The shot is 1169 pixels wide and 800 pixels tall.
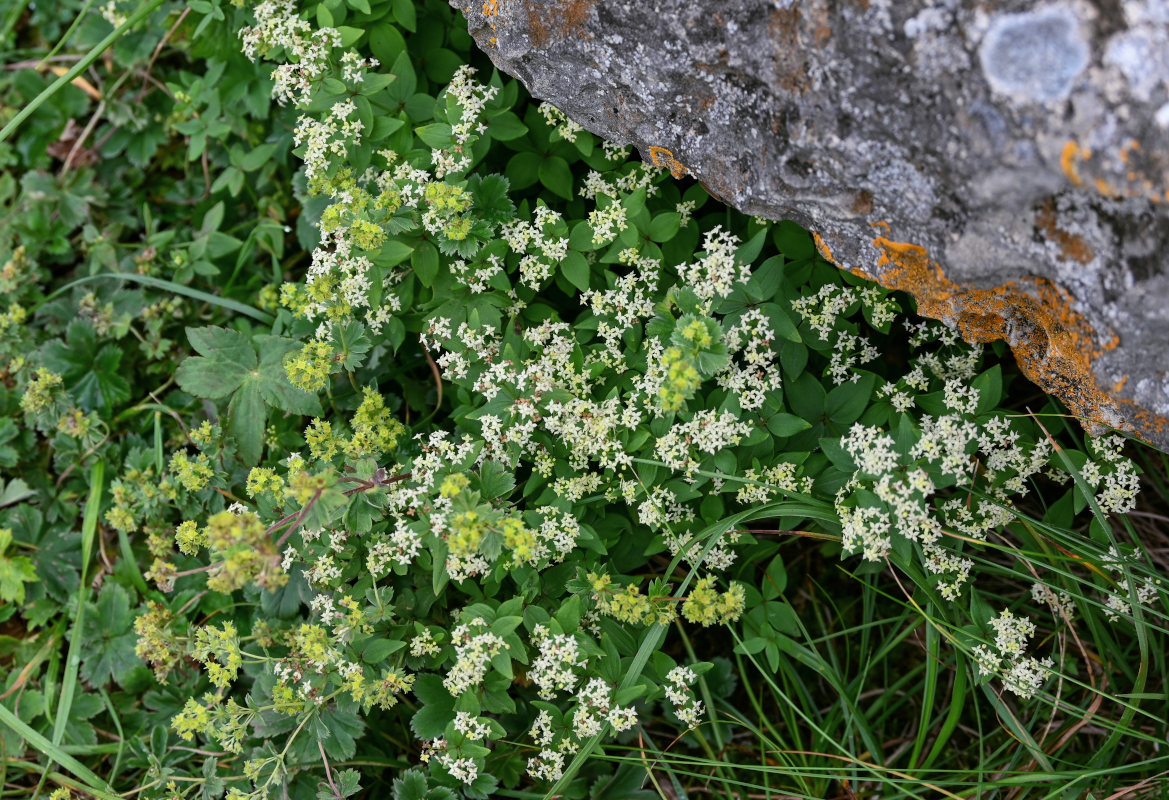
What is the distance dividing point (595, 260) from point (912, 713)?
264 centimetres

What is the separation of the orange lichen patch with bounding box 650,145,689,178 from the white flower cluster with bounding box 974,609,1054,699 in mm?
2169

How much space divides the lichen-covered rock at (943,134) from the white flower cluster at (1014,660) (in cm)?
86

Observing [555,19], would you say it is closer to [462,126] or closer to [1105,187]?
[462,126]

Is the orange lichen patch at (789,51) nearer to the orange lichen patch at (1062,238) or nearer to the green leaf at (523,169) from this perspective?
the orange lichen patch at (1062,238)

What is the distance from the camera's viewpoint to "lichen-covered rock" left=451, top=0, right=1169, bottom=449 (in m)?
2.16

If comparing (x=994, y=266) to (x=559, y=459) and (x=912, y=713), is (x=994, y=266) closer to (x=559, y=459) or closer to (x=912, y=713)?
(x=559, y=459)

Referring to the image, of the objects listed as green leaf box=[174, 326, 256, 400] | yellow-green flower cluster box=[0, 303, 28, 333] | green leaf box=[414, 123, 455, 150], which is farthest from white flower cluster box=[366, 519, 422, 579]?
yellow-green flower cluster box=[0, 303, 28, 333]

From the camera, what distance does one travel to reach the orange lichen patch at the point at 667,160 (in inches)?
129

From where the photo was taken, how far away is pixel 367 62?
371 centimetres

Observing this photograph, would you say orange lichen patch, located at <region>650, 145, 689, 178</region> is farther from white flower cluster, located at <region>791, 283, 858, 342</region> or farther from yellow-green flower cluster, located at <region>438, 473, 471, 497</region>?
yellow-green flower cluster, located at <region>438, 473, 471, 497</region>

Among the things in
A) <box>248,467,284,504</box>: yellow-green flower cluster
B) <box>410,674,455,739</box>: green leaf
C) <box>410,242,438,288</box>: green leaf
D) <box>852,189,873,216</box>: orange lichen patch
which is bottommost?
<box>410,674,455,739</box>: green leaf

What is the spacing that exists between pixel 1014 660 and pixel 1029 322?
132 centimetres

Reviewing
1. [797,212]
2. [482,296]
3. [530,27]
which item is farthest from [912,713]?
[530,27]

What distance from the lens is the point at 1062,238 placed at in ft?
7.98
